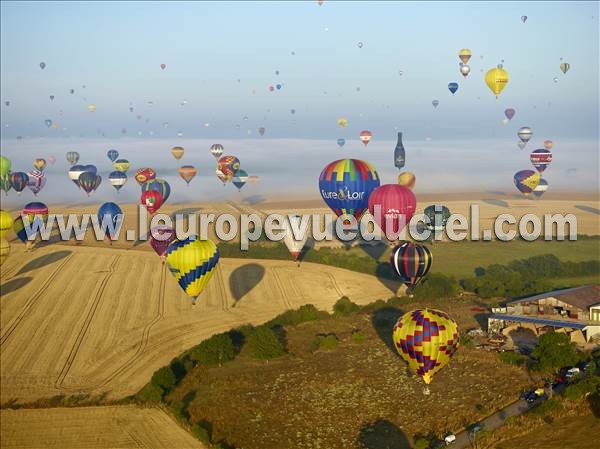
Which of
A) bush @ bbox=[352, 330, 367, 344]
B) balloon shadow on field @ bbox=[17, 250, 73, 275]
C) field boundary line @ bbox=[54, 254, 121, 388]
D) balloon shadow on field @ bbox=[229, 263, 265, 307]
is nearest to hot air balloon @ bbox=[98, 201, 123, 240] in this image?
balloon shadow on field @ bbox=[17, 250, 73, 275]

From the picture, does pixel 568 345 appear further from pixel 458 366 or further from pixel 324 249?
pixel 324 249

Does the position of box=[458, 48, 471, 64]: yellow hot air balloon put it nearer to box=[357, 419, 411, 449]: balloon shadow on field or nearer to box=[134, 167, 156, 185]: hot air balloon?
box=[134, 167, 156, 185]: hot air balloon

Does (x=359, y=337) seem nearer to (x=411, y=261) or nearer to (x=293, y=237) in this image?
(x=411, y=261)

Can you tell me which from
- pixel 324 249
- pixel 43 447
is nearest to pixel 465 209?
pixel 324 249

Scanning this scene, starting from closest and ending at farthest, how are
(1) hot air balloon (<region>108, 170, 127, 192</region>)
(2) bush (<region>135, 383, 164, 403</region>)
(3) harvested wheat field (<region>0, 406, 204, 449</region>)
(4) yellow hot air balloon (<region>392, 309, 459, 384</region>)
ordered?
(3) harvested wheat field (<region>0, 406, 204, 449</region>), (4) yellow hot air balloon (<region>392, 309, 459, 384</region>), (2) bush (<region>135, 383, 164, 403</region>), (1) hot air balloon (<region>108, 170, 127, 192</region>)

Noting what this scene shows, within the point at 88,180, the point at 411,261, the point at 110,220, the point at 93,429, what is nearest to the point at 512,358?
the point at 411,261
